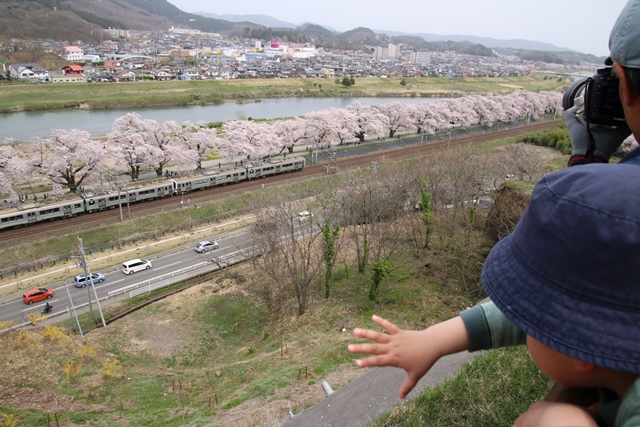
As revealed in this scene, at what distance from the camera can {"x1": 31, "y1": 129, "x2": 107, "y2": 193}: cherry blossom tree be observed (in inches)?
809

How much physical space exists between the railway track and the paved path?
15880 millimetres

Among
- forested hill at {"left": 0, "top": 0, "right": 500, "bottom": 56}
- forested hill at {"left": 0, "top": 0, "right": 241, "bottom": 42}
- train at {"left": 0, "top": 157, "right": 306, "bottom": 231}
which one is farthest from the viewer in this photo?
forested hill at {"left": 0, "top": 0, "right": 500, "bottom": 56}

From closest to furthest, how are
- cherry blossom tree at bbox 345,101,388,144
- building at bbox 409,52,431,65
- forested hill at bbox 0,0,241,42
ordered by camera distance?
cherry blossom tree at bbox 345,101,388,144, forested hill at bbox 0,0,241,42, building at bbox 409,52,431,65

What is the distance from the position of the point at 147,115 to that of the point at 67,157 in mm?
20267

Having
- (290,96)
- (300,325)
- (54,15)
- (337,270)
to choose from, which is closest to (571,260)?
(300,325)

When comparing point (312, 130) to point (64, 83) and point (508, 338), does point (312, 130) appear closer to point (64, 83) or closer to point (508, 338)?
point (508, 338)

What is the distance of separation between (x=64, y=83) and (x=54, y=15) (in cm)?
7220

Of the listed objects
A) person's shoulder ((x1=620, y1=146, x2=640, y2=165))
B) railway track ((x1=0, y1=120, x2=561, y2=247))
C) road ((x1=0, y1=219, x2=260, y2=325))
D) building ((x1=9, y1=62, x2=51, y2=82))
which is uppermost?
person's shoulder ((x1=620, y1=146, x2=640, y2=165))

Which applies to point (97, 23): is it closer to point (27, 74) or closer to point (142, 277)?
point (27, 74)

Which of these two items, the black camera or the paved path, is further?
the paved path

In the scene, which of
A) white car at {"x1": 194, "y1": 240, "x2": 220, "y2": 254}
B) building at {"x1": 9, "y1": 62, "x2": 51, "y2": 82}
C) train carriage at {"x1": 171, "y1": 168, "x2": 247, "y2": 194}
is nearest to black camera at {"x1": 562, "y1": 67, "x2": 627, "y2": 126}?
white car at {"x1": 194, "y1": 240, "x2": 220, "y2": 254}

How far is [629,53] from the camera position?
40.3 inches

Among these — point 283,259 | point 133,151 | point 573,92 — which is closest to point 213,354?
point 283,259

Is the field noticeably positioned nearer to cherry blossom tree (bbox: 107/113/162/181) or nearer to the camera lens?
the camera lens
